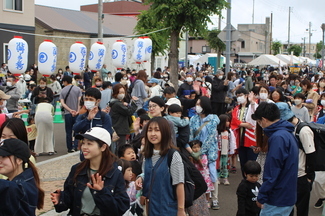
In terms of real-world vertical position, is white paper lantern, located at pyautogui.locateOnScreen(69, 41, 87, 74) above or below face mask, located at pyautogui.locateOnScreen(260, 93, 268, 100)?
above

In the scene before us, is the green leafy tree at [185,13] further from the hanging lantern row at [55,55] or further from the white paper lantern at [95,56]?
the white paper lantern at [95,56]

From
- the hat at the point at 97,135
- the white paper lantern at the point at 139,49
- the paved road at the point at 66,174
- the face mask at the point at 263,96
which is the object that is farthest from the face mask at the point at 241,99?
the white paper lantern at the point at 139,49

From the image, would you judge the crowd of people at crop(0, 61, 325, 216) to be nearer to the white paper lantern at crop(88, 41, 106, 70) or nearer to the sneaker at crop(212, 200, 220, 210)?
the sneaker at crop(212, 200, 220, 210)

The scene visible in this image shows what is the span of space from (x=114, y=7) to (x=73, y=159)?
174 feet

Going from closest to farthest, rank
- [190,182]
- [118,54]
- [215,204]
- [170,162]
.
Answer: [170,162], [190,182], [215,204], [118,54]

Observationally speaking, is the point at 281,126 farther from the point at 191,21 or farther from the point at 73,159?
the point at 191,21

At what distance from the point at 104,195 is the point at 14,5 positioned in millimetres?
25682

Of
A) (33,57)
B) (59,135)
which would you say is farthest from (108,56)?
(59,135)

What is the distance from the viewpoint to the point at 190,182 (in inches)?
179

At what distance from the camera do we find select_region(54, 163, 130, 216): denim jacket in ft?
12.2

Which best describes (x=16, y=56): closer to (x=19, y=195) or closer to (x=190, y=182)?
(x=190, y=182)

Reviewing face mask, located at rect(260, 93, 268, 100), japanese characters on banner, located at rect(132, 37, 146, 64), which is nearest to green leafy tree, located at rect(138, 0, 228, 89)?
japanese characters on banner, located at rect(132, 37, 146, 64)

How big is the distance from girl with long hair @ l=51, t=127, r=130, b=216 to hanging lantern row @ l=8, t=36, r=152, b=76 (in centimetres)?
1065

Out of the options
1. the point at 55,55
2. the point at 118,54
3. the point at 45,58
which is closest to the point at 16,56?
the point at 45,58
